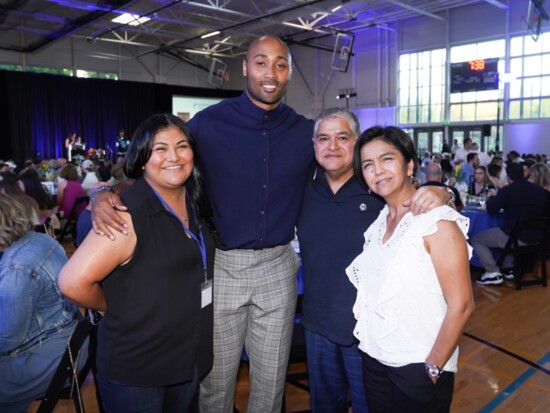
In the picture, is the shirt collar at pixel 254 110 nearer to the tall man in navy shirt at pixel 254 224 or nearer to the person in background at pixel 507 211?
the tall man in navy shirt at pixel 254 224

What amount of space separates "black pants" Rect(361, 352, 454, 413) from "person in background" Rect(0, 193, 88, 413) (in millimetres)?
1380

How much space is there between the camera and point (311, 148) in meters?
2.19

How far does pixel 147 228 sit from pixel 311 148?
0.94m

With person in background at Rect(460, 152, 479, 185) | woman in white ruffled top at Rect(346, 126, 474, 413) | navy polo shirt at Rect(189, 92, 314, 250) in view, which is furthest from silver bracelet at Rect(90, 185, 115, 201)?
person in background at Rect(460, 152, 479, 185)

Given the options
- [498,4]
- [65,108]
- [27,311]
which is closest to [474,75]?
[498,4]

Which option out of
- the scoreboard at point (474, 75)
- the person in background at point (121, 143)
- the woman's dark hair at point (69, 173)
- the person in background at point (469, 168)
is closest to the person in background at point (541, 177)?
the person in background at point (469, 168)

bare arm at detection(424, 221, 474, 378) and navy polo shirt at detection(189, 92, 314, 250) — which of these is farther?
navy polo shirt at detection(189, 92, 314, 250)

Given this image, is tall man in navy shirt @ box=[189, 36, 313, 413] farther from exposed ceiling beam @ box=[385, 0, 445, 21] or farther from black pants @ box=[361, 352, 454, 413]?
exposed ceiling beam @ box=[385, 0, 445, 21]

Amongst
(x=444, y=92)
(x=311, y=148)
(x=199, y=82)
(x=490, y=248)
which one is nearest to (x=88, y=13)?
(x=199, y=82)

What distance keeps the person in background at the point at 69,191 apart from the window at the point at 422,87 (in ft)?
47.0

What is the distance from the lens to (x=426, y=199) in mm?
1596

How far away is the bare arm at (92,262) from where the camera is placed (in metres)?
1.43

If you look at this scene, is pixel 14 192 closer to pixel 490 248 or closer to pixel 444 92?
pixel 490 248

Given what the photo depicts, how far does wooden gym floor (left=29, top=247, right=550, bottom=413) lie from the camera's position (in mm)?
Result: 3072
